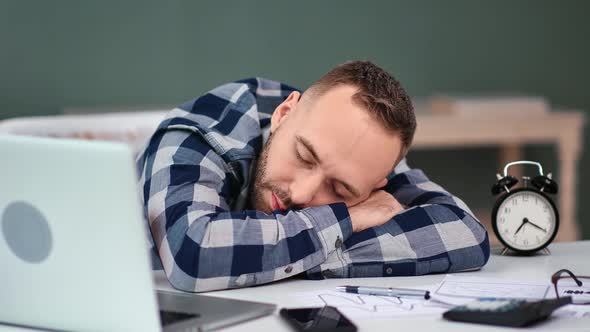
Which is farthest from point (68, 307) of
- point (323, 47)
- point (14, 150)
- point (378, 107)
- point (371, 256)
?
point (323, 47)

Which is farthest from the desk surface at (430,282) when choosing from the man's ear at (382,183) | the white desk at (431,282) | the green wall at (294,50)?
the green wall at (294,50)

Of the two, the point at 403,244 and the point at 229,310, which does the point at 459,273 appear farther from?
the point at 229,310

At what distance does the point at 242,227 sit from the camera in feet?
4.80

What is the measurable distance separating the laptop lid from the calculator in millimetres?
409

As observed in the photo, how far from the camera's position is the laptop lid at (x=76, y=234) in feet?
3.40

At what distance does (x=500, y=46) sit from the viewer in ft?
14.1

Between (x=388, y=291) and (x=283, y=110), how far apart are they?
500 millimetres

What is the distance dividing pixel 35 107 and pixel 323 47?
1285 mm

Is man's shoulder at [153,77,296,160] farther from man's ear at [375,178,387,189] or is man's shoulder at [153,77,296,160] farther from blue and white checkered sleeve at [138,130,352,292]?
man's ear at [375,178,387,189]

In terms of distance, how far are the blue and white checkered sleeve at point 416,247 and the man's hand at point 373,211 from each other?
2cm

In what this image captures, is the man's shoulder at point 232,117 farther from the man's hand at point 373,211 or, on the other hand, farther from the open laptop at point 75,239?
the open laptop at point 75,239

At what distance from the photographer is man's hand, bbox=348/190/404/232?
1.60 metres

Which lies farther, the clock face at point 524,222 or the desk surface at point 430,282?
the clock face at point 524,222

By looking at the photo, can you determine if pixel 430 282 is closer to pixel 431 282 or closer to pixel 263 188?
pixel 431 282
